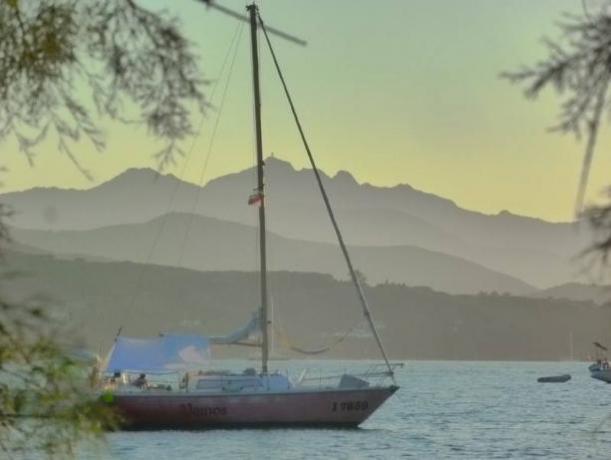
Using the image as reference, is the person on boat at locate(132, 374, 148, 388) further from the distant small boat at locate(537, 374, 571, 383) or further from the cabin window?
the distant small boat at locate(537, 374, 571, 383)

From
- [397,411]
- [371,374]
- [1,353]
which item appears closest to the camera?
[1,353]

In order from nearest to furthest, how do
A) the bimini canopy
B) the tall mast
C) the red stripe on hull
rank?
the tall mast < the red stripe on hull < the bimini canopy

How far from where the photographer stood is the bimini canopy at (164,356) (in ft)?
174

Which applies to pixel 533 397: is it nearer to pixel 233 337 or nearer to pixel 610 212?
pixel 233 337

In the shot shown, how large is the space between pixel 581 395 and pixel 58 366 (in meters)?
124

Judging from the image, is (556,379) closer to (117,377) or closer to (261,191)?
(117,377)

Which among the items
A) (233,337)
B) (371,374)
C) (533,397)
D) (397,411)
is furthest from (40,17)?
(533,397)

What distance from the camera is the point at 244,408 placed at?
166ft

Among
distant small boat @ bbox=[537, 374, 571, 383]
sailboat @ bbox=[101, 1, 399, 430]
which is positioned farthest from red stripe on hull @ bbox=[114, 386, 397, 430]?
distant small boat @ bbox=[537, 374, 571, 383]

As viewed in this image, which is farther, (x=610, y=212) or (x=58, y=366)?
(x=58, y=366)

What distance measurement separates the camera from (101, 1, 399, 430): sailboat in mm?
49531

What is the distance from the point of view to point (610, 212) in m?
3.32

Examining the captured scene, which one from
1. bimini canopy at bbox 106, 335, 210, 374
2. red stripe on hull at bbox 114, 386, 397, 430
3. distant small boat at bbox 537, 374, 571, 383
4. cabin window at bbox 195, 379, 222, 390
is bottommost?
red stripe on hull at bbox 114, 386, 397, 430

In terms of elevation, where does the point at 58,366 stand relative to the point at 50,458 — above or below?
above
